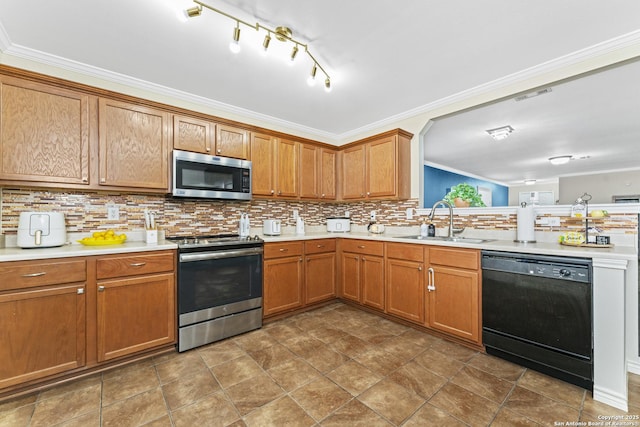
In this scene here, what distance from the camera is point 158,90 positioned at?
106 inches

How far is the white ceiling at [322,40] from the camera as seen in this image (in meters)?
1.69

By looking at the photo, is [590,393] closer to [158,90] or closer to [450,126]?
[450,126]

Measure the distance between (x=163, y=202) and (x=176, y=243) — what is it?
658mm

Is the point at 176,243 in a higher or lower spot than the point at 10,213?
lower

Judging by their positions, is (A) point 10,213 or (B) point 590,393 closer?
(B) point 590,393

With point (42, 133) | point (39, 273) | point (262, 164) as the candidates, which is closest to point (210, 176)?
point (262, 164)

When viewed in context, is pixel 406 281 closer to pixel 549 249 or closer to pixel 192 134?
pixel 549 249

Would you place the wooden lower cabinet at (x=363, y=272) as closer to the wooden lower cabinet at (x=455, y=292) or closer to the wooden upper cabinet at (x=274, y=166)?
the wooden lower cabinet at (x=455, y=292)

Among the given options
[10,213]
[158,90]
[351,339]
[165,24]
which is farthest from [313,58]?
[10,213]

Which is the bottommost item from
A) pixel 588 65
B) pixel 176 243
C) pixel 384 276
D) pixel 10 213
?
pixel 384 276

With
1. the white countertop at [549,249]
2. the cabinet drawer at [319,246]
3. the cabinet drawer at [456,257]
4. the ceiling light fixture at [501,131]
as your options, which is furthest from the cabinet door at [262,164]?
the ceiling light fixture at [501,131]

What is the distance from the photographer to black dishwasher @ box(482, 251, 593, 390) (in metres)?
1.76

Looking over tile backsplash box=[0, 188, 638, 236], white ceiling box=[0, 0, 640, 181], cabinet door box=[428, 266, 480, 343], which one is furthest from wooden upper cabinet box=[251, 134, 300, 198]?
cabinet door box=[428, 266, 480, 343]

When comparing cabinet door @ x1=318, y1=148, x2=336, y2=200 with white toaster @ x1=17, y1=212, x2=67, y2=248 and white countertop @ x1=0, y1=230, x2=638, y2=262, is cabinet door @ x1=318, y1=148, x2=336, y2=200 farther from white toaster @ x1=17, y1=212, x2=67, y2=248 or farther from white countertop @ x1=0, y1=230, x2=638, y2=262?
white toaster @ x1=17, y1=212, x2=67, y2=248
